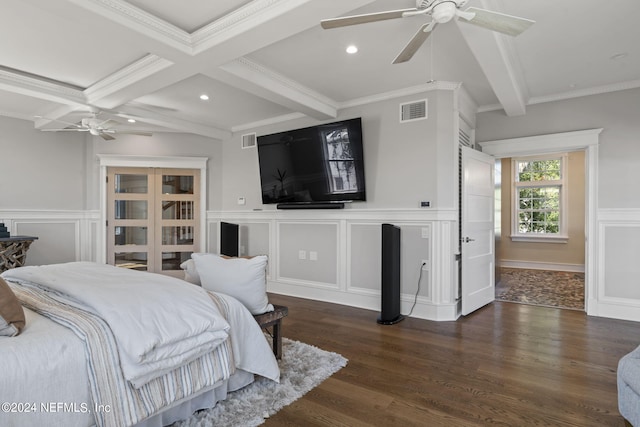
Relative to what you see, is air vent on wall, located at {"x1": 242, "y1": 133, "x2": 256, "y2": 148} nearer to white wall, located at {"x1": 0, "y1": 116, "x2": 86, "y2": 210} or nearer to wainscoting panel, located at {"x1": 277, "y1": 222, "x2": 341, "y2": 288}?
wainscoting panel, located at {"x1": 277, "y1": 222, "x2": 341, "y2": 288}

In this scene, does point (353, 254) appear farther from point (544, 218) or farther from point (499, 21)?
point (544, 218)

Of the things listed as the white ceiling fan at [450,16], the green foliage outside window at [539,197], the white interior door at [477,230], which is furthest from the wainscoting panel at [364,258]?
the green foliage outside window at [539,197]

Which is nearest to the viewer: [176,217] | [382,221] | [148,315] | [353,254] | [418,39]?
[148,315]

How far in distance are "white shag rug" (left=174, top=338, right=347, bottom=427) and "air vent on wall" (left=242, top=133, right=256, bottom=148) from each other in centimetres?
349

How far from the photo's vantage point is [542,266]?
25.0ft

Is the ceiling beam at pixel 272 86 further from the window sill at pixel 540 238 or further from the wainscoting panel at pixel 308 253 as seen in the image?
the window sill at pixel 540 238

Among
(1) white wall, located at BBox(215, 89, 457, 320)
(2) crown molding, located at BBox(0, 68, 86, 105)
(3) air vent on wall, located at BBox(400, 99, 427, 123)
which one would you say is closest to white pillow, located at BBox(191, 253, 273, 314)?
(1) white wall, located at BBox(215, 89, 457, 320)

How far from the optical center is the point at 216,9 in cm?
252

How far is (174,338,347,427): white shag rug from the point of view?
1.97 meters

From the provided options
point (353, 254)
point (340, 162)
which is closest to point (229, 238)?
point (353, 254)

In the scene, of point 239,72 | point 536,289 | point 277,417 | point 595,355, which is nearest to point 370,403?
point 277,417

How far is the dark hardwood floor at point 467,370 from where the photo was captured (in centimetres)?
208

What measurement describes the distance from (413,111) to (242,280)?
9.29 feet

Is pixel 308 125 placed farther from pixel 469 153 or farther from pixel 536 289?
pixel 536 289
